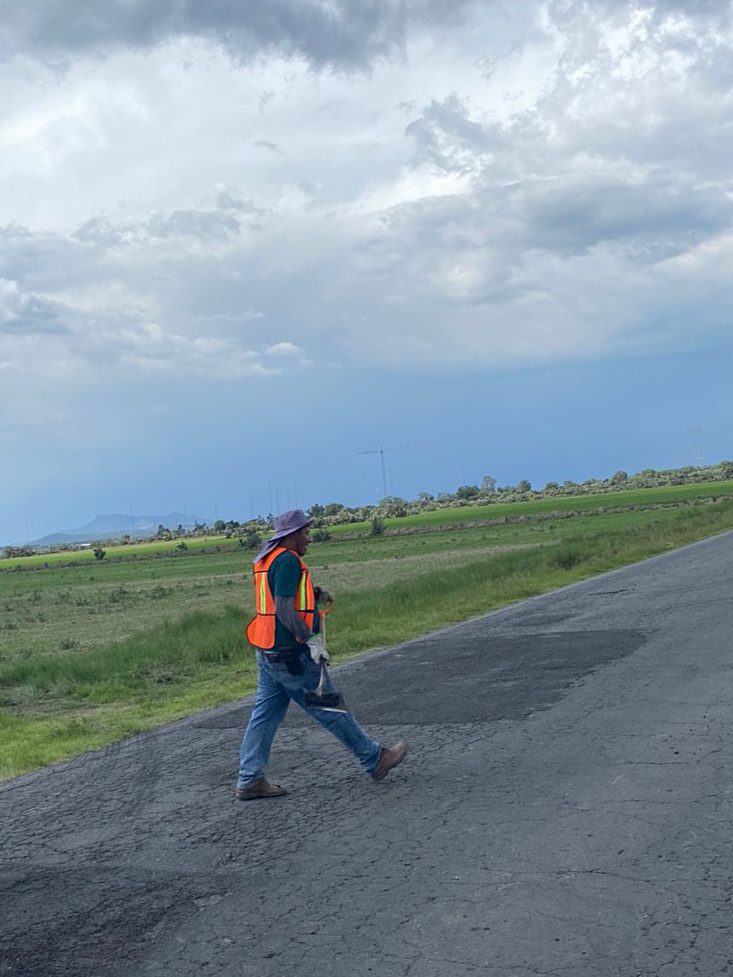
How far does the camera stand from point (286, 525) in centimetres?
718

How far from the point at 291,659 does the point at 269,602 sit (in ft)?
1.32

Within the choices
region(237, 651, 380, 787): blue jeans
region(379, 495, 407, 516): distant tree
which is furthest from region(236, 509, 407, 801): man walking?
region(379, 495, 407, 516): distant tree

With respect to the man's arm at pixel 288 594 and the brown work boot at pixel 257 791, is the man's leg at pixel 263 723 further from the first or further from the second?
the man's arm at pixel 288 594

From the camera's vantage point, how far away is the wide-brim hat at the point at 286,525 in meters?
7.13

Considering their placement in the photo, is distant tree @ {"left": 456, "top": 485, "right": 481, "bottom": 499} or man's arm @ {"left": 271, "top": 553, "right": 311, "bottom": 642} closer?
man's arm @ {"left": 271, "top": 553, "right": 311, "bottom": 642}

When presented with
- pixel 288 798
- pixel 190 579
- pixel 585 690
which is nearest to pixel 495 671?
pixel 585 690

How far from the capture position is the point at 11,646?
82.3 ft

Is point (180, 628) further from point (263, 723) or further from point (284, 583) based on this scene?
point (284, 583)

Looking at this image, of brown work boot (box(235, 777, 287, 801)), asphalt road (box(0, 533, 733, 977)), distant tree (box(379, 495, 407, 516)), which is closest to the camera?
asphalt road (box(0, 533, 733, 977))

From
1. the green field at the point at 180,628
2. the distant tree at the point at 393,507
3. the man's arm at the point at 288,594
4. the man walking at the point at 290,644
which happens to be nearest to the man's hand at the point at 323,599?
the man walking at the point at 290,644

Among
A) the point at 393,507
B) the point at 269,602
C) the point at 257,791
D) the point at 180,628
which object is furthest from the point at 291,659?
the point at 393,507

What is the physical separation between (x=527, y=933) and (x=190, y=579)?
4879cm

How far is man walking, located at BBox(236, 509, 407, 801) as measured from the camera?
277 inches

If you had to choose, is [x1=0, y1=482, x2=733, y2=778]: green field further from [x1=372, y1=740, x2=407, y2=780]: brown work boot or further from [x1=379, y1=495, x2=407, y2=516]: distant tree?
[x1=379, y1=495, x2=407, y2=516]: distant tree
